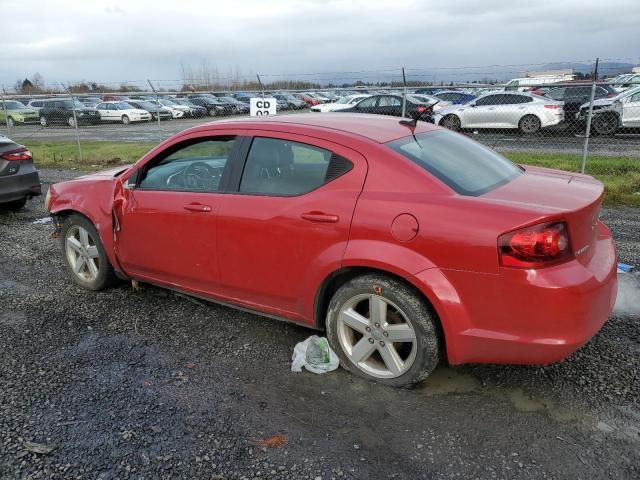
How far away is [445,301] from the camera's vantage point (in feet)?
9.46

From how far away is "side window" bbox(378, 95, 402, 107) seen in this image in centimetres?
1973

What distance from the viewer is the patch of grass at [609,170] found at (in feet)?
26.3

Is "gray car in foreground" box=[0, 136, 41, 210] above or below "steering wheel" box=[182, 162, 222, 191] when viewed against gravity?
below

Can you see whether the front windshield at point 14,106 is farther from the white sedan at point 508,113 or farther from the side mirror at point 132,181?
the side mirror at point 132,181

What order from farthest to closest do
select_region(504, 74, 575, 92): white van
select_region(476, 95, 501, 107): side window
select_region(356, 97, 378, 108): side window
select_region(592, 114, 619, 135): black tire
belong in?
select_region(356, 97, 378, 108): side window < select_region(476, 95, 501, 107): side window < select_region(592, 114, 619, 135): black tire < select_region(504, 74, 575, 92): white van

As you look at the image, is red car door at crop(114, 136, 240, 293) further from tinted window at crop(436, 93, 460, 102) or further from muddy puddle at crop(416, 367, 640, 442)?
tinted window at crop(436, 93, 460, 102)

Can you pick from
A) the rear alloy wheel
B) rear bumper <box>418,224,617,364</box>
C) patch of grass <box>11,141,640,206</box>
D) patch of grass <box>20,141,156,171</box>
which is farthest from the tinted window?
rear bumper <box>418,224,617,364</box>

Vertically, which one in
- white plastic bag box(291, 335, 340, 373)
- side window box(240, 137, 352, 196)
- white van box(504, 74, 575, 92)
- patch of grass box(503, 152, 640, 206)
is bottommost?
white plastic bag box(291, 335, 340, 373)

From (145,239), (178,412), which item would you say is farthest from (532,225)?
(145,239)

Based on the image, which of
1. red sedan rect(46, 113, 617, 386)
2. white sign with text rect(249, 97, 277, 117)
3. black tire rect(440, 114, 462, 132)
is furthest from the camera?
black tire rect(440, 114, 462, 132)

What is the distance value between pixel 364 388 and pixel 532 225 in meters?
1.38

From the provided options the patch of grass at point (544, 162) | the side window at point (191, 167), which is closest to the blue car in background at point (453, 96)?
the patch of grass at point (544, 162)

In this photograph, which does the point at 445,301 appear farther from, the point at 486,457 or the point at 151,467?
the point at 151,467

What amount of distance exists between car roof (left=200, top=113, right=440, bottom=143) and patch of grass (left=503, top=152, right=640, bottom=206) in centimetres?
534
